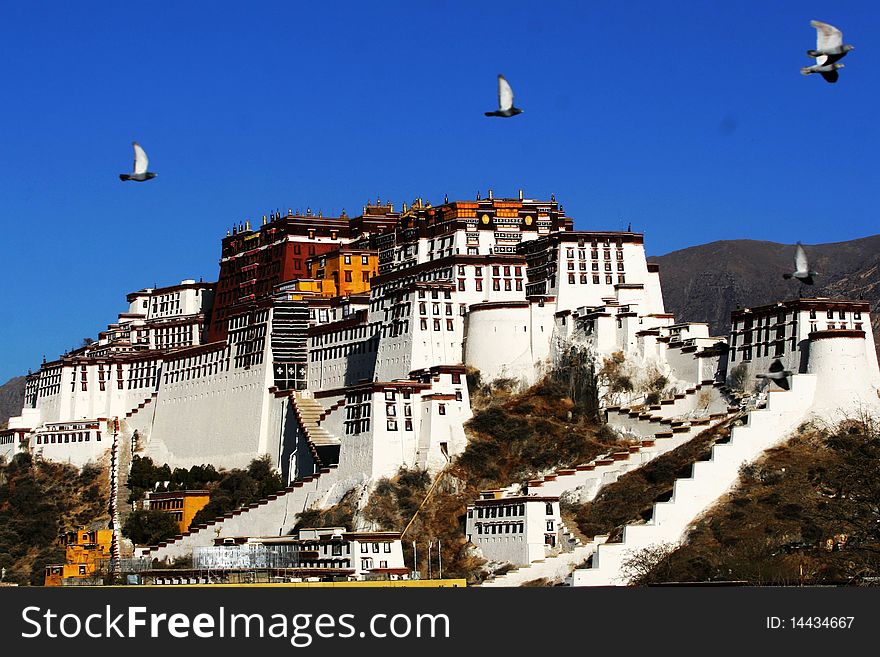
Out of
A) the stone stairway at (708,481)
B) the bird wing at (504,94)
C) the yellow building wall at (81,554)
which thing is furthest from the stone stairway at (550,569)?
the bird wing at (504,94)

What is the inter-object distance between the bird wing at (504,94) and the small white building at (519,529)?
46484 mm

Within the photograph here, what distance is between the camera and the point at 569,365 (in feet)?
423

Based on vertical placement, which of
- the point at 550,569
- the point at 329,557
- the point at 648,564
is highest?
the point at 329,557

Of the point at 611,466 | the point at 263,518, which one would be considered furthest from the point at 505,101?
the point at 263,518

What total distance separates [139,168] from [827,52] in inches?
956

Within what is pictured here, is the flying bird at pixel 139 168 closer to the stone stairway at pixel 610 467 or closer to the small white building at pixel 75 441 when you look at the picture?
the stone stairway at pixel 610 467

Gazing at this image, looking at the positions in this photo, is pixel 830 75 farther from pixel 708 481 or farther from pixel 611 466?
pixel 611 466

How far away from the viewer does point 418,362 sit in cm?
12950

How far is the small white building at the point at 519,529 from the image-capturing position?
10950cm

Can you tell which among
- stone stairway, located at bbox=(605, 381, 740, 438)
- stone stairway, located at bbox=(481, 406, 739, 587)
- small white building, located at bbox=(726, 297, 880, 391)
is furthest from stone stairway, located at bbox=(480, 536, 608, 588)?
small white building, located at bbox=(726, 297, 880, 391)

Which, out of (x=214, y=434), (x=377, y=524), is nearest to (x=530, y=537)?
(x=377, y=524)
